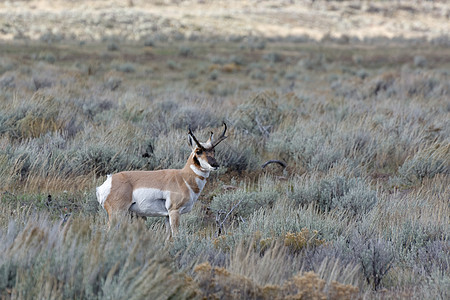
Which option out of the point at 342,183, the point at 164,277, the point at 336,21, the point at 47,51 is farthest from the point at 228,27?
the point at 164,277

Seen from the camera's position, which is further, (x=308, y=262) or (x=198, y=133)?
(x=198, y=133)

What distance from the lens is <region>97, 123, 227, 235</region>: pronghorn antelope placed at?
5.18m

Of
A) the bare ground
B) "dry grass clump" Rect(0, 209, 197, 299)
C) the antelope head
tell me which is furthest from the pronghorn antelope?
the bare ground

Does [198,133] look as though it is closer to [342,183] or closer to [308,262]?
[342,183]

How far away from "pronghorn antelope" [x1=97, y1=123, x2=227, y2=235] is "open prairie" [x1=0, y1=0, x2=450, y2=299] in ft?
0.90

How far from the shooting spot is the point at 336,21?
2403 inches

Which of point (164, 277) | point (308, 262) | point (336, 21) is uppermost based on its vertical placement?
point (164, 277)

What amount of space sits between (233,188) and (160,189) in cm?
277

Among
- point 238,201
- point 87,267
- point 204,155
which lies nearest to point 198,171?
point 204,155

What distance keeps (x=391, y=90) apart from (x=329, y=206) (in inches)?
503

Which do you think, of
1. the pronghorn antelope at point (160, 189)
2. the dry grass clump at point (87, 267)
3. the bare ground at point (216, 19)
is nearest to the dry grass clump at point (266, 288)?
the dry grass clump at point (87, 267)

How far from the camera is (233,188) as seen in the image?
A: 313 inches

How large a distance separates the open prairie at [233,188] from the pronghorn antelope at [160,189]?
10.8 inches

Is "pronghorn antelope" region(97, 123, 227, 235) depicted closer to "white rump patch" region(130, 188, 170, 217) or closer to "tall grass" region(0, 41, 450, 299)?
"white rump patch" region(130, 188, 170, 217)
